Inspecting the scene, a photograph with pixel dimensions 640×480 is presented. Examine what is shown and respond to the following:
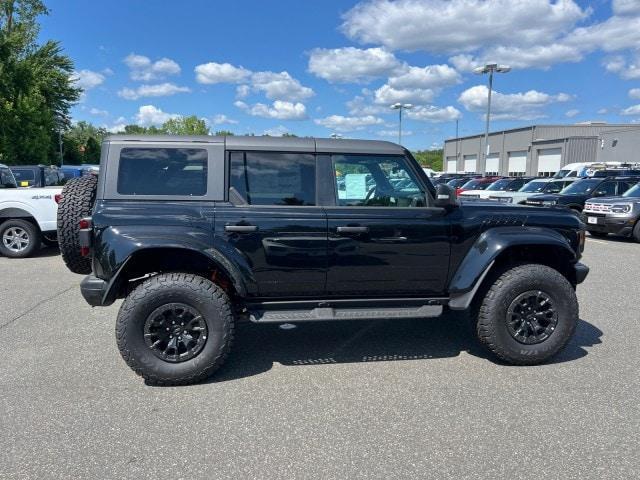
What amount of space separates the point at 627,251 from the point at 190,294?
32.9ft

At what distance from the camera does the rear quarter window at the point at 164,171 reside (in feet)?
12.0

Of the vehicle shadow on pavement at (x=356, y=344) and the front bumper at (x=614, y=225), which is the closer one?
the vehicle shadow on pavement at (x=356, y=344)

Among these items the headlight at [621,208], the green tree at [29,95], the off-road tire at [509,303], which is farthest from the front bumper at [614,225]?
the green tree at [29,95]

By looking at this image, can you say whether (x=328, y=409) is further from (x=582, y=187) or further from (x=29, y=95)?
(x=29, y=95)

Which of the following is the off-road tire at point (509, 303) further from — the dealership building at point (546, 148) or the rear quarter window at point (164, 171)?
the dealership building at point (546, 148)

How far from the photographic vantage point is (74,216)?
3768 millimetres

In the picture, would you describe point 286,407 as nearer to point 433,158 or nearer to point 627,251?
point 627,251

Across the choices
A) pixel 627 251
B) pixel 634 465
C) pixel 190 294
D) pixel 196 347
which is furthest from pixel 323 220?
pixel 627 251

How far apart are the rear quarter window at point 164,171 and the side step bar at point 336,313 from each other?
1101 millimetres

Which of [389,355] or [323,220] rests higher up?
[323,220]

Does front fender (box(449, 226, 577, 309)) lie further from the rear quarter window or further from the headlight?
the headlight

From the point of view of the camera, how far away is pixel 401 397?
341 centimetres

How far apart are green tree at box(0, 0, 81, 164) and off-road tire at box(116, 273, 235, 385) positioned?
24589 mm

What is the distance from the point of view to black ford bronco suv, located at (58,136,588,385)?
139 inches
